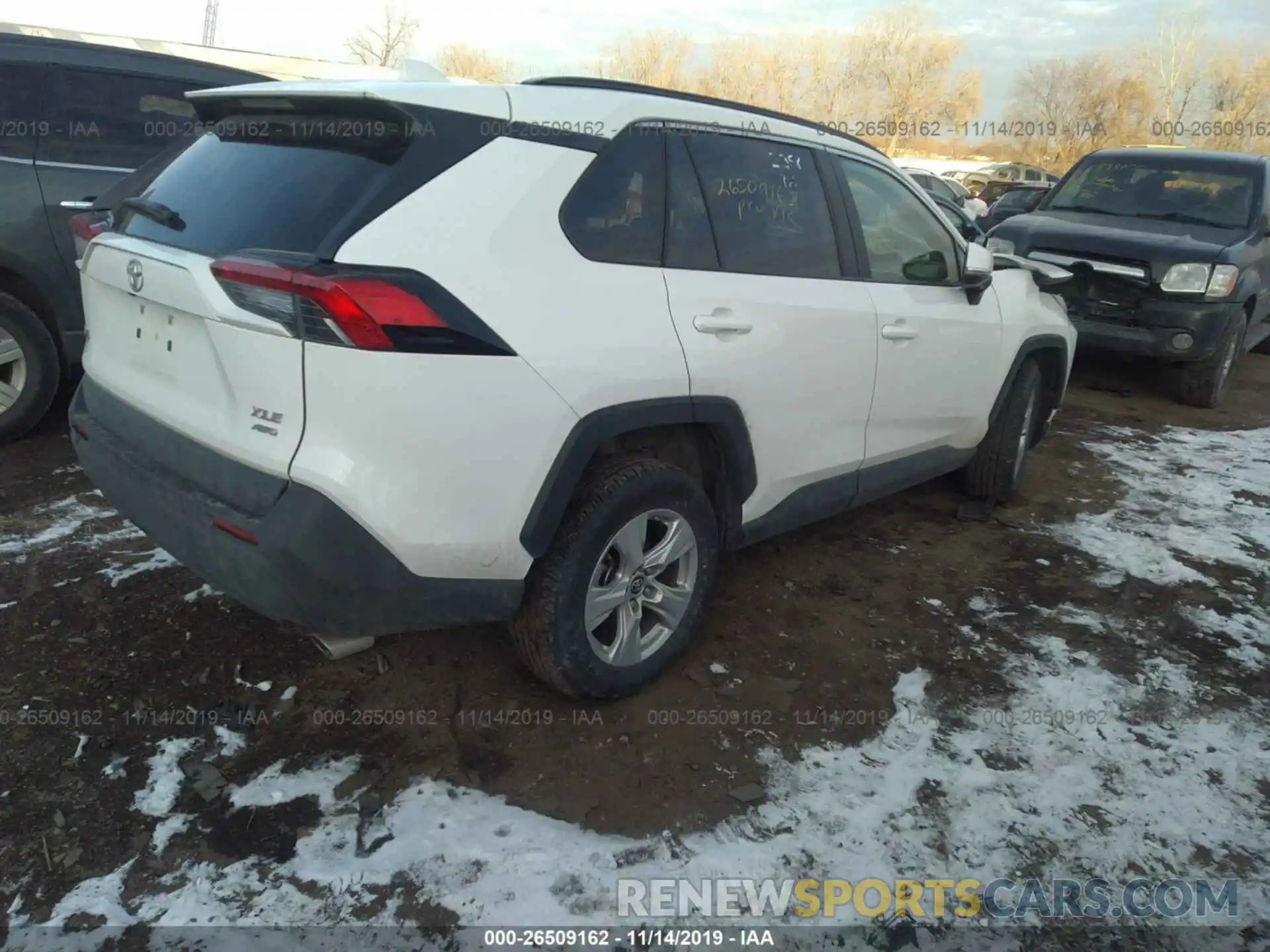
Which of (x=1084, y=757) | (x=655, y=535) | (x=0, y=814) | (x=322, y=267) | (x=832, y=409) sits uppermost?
(x=322, y=267)

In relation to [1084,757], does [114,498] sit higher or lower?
higher

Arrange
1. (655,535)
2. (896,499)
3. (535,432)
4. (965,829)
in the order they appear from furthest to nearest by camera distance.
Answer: (896,499), (655,535), (965,829), (535,432)

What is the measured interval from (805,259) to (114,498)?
2333mm

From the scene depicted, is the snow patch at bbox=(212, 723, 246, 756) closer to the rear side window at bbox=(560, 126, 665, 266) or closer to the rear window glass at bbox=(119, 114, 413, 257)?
the rear window glass at bbox=(119, 114, 413, 257)

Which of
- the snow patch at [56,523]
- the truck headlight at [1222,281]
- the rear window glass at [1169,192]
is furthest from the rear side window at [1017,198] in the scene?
the snow patch at [56,523]

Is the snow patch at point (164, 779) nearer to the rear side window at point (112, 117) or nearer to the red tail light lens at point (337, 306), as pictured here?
the red tail light lens at point (337, 306)

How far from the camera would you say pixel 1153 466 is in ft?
18.2

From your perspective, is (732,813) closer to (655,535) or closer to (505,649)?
(655,535)

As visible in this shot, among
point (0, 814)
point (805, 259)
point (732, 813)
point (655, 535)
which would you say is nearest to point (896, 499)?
point (805, 259)

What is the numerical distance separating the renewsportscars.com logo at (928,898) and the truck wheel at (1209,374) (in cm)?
575

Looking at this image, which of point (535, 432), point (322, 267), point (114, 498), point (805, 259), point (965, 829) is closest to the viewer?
point (322, 267)

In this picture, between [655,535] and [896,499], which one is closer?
[655,535]

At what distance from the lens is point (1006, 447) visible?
4.53 meters

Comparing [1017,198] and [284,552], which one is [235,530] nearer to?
[284,552]
